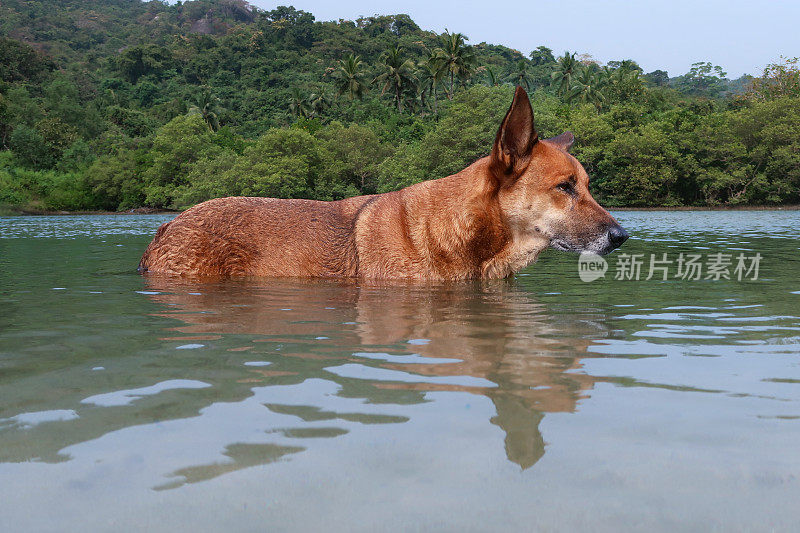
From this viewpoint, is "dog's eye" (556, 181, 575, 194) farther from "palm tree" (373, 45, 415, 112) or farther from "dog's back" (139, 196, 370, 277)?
"palm tree" (373, 45, 415, 112)

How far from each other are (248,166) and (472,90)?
24.5 metres

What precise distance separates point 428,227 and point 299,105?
104965 mm

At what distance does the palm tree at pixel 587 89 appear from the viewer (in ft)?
296

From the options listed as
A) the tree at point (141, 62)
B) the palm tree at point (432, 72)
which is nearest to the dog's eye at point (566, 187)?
the palm tree at point (432, 72)

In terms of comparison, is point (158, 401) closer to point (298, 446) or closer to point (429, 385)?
point (298, 446)

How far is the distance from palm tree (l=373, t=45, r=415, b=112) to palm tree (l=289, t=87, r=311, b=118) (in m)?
12.5

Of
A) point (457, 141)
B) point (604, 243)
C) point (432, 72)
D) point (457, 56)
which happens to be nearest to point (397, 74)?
point (432, 72)

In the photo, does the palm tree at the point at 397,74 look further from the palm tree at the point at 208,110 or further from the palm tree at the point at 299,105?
the palm tree at the point at 208,110

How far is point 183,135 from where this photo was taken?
85.4 metres

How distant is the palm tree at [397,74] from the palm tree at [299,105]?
1246cm

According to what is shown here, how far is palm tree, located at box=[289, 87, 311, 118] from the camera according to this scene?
354 ft

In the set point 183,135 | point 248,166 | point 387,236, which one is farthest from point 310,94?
point 387,236

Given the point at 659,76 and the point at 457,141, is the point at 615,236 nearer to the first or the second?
the point at 457,141

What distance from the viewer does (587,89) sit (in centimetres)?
9006
